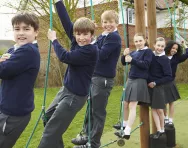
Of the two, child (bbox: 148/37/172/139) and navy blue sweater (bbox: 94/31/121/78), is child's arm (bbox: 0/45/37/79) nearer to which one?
navy blue sweater (bbox: 94/31/121/78)

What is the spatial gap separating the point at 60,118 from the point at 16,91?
59cm

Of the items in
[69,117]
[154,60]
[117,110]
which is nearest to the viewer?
[69,117]

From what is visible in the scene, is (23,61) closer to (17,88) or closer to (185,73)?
(17,88)

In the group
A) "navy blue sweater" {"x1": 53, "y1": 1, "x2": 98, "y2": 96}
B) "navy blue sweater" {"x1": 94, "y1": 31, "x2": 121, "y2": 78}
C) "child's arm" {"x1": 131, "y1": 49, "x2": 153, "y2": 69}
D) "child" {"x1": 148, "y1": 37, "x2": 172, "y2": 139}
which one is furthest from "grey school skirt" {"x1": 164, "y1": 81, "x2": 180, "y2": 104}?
"navy blue sweater" {"x1": 53, "y1": 1, "x2": 98, "y2": 96}

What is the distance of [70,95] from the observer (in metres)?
2.64

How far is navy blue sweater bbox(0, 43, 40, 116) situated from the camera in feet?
6.83

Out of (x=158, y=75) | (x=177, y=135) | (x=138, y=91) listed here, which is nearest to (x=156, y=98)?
(x=158, y=75)

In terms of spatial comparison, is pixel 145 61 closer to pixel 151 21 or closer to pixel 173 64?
pixel 151 21

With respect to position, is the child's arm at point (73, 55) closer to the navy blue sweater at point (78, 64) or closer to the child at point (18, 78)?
the navy blue sweater at point (78, 64)

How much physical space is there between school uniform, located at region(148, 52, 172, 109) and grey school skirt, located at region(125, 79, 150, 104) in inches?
9.6

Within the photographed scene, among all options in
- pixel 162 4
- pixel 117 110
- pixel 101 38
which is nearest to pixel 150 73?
pixel 101 38

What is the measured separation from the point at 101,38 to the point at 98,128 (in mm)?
1022

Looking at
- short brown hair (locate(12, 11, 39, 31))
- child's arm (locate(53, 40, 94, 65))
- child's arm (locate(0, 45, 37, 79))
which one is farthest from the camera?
child's arm (locate(53, 40, 94, 65))

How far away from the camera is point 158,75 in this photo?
4.01m
